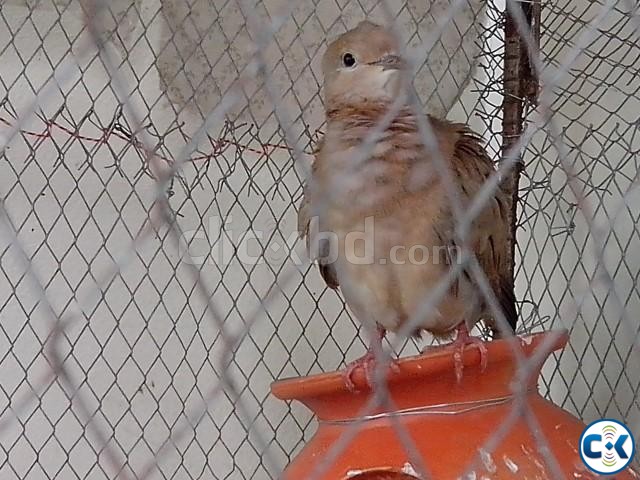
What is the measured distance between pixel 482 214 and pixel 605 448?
343mm

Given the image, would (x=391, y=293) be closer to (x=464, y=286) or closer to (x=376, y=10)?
(x=464, y=286)

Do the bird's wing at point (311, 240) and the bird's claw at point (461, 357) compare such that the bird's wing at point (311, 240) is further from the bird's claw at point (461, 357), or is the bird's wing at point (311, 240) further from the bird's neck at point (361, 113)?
the bird's claw at point (461, 357)

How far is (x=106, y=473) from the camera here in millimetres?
1610

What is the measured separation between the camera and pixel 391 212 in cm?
107

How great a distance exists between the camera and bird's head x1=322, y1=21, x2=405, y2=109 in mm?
1237

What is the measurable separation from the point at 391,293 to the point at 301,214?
16 centimetres

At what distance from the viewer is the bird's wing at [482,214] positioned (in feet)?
3.69

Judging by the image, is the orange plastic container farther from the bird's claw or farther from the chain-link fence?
the chain-link fence

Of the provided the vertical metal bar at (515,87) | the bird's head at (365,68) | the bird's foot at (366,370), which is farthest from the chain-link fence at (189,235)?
the bird's foot at (366,370)

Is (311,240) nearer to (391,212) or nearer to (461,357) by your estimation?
(391,212)

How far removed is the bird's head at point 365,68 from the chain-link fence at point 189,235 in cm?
26

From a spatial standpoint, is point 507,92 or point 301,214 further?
point 507,92

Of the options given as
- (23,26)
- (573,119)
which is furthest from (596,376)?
(23,26)

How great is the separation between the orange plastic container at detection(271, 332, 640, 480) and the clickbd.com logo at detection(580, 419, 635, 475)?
0.02m
